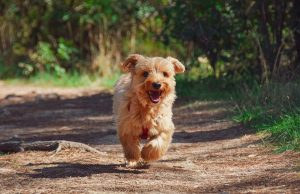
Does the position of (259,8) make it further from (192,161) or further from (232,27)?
(192,161)

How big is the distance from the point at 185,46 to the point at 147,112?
793cm

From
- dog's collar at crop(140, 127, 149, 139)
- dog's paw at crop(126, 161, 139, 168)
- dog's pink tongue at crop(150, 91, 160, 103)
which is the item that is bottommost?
dog's paw at crop(126, 161, 139, 168)

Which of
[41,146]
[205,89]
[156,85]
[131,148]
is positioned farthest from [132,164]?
[205,89]

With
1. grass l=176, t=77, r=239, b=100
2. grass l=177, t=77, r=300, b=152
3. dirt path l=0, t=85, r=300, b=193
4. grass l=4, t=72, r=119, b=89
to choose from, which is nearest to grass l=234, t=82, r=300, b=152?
grass l=177, t=77, r=300, b=152

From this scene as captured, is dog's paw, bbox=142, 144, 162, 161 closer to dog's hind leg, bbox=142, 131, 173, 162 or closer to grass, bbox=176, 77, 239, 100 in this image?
dog's hind leg, bbox=142, 131, 173, 162

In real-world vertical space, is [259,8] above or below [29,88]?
above

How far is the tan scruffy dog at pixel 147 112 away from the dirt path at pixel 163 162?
21 cm

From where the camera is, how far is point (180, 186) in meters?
6.72

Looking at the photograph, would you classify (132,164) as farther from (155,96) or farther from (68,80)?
(68,80)

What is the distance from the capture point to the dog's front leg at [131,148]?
7.64m

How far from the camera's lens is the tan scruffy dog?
754 centimetres

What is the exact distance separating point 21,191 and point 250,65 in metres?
8.26

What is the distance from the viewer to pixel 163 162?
321 inches

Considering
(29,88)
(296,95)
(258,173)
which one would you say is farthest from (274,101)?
(29,88)
